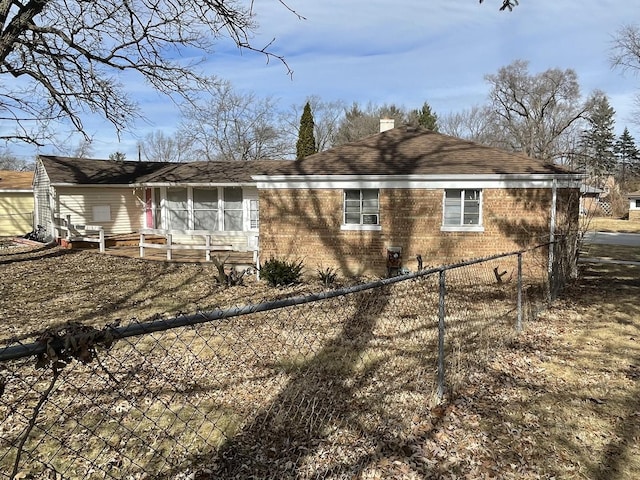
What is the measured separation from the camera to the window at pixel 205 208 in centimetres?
1986

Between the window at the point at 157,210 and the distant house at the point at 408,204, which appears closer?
the distant house at the point at 408,204

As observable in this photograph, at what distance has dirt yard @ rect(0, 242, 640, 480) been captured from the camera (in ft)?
13.2

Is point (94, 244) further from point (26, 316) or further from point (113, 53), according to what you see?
point (26, 316)

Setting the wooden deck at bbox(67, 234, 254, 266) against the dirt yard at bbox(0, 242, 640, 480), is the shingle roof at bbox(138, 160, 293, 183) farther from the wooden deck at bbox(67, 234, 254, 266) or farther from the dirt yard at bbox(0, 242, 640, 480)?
the dirt yard at bbox(0, 242, 640, 480)

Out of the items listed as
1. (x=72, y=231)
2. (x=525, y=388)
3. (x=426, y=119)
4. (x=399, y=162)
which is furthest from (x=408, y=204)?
(x=426, y=119)

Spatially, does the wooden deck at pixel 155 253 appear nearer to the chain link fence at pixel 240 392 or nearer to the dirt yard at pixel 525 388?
the dirt yard at pixel 525 388

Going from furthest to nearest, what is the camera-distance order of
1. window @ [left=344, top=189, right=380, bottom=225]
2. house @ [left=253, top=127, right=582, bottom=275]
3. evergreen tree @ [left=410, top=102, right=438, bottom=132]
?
evergreen tree @ [left=410, top=102, right=438, bottom=132] → window @ [left=344, top=189, right=380, bottom=225] → house @ [left=253, top=127, right=582, bottom=275]

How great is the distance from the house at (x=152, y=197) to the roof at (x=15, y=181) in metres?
4.00

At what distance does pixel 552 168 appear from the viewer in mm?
13359

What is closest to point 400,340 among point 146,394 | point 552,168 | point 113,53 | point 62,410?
point 146,394

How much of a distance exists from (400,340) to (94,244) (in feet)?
59.4

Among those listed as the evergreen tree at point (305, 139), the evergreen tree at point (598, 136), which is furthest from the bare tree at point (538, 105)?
the evergreen tree at point (305, 139)

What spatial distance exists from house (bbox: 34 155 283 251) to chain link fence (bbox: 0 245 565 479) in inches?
391

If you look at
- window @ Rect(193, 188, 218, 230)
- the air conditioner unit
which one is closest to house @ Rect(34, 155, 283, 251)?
window @ Rect(193, 188, 218, 230)
